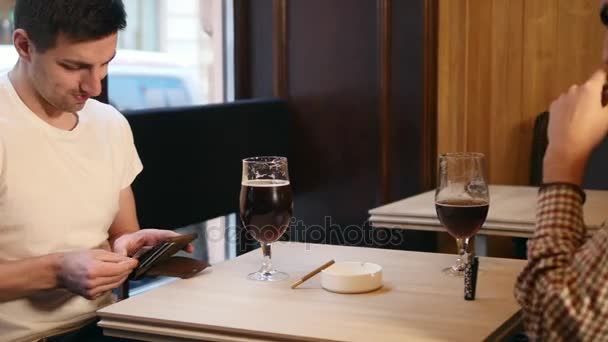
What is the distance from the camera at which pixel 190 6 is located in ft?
12.3

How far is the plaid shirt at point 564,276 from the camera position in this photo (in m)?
1.16

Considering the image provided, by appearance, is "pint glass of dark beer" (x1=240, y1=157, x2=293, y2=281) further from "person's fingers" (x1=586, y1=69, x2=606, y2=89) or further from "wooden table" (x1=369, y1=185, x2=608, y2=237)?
"wooden table" (x1=369, y1=185, x2=608, y2=237)

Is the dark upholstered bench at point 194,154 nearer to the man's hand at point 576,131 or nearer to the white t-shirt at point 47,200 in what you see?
the white t-shirt at point 47,200

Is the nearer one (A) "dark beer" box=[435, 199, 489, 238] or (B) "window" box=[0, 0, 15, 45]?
(A) "dark beer" box=[435, 199, 489, 238]

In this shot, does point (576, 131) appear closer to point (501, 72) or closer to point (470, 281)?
point (470, 281)

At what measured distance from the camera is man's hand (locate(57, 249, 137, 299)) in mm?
A: 1620

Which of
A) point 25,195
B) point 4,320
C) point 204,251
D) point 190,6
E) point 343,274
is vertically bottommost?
point 204,251

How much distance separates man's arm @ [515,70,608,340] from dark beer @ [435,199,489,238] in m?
0.42

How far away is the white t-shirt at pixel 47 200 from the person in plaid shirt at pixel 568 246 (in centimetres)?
98

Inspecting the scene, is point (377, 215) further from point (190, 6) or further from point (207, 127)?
point (190, 6)

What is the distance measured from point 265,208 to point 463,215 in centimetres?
38

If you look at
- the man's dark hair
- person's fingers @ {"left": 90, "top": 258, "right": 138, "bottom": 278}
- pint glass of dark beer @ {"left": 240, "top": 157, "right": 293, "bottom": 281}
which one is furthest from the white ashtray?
the man's dark hair

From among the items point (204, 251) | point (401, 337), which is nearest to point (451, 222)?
point (401, 337)

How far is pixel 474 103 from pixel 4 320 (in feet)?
8.94
